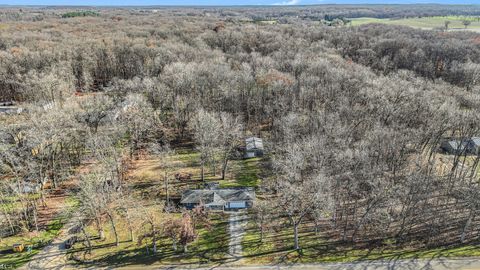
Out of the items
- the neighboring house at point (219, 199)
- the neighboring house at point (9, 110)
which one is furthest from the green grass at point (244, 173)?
the neighboring house at point (9, 110)

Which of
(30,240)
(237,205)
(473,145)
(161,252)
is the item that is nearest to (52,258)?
(30,240)

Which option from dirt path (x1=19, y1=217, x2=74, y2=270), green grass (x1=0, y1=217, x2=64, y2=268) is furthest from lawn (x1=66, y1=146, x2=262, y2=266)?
green grass (x1=0, y1=217, x2=64, y2=268)

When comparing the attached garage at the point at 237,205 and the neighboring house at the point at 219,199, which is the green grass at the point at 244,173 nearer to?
the neighboring house at the point at 219,199

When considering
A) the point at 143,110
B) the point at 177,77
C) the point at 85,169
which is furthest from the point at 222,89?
the point at 85,169

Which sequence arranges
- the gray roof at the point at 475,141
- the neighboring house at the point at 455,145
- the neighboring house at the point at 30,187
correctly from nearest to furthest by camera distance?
1. the neighboring house at the point at 30,187
2. the neighboring house at the point at 455,145
3. the gray roof at the point at 475,141

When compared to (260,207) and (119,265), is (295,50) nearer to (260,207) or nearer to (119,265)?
(260,207)

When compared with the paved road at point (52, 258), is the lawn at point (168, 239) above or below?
above

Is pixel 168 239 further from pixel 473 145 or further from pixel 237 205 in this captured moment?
pixel 473 145

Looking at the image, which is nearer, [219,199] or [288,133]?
[219,199]
